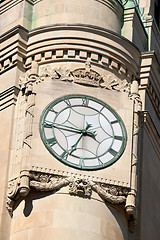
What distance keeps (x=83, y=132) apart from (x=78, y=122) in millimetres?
334

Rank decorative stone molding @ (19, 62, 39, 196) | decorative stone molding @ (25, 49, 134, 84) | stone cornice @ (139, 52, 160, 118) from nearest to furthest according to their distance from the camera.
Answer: decorative stone molding @ (19, 62, 39, 196), decorative stone molding @ (25, 49, 134, 84), stone cornice @ (139, 52, 160, 118)

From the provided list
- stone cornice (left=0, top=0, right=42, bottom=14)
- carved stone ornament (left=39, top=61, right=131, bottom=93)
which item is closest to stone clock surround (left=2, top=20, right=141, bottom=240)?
carved stone ornament (left=39, top=61, right=131, bottom=93)

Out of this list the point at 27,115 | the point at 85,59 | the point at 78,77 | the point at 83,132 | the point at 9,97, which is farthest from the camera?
the point at 85,59

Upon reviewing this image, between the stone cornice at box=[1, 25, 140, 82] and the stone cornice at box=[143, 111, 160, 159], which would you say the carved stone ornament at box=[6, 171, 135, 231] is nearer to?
the stone cornice at box=[143, 111, 160, 159]

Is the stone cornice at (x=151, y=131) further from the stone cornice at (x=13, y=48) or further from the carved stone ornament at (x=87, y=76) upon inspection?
the stone cornice at (x=13, y=48)

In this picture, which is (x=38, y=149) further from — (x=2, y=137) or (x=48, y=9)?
(x=48, y=9)

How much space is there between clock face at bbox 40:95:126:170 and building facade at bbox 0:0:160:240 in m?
0.02

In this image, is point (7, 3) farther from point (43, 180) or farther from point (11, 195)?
point (11, 195)

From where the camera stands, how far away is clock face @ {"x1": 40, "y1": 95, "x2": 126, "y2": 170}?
31344mm

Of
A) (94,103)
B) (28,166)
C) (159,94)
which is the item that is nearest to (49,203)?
(28,166)

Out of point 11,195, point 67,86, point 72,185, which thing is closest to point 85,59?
point 67,86

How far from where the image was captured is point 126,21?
112ft

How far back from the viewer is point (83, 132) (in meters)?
31.8

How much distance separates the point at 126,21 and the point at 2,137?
492 cm
